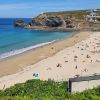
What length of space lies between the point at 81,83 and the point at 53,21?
323ft

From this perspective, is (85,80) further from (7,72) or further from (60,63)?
(60,63)

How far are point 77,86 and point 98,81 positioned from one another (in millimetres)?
1330

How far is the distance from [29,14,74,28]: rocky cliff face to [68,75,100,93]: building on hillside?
9093 centimetres

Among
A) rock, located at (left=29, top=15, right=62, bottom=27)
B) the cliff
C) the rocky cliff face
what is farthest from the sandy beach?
rock, located at (left=29, top=15, right=62, bottom=27)

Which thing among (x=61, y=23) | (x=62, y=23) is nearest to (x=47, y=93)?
(x=62, y=23)

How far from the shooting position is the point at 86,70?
31.2 m

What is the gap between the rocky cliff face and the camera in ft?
365

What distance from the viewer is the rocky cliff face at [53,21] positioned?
365 feet

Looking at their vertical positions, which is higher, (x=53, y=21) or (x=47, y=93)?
(x=47, y=93)

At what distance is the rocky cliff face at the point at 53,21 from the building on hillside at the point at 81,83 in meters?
90.9

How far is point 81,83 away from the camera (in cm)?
1652

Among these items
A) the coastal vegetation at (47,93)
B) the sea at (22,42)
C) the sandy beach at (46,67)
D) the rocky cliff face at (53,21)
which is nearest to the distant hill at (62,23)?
the rocky cliff face at (53,21)

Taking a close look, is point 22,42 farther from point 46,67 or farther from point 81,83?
point 81,83

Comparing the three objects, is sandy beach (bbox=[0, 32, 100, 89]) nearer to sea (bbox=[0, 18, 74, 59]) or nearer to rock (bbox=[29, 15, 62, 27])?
sea (bbox=[0, 18, 74, 59])
